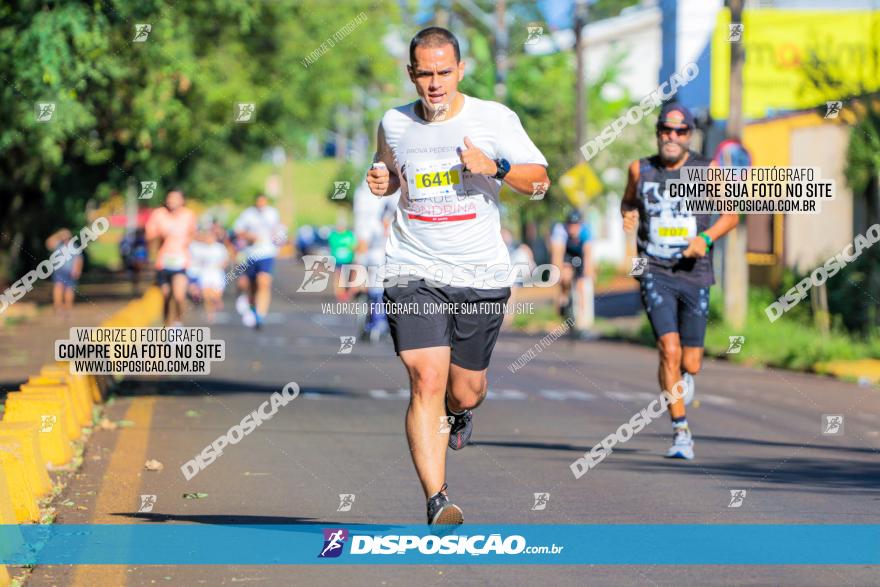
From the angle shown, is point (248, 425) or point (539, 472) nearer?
point (539, 472)

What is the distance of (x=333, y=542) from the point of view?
7.12 metres

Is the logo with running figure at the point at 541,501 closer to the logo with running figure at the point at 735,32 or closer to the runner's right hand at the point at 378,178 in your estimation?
the runner's right hand at the point at 378,178

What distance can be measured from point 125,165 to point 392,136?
30.1 metres

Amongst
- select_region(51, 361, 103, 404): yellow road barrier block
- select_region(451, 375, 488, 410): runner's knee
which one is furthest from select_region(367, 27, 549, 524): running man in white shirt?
select_region(51, 361, 103, 404): yellow road barrier block

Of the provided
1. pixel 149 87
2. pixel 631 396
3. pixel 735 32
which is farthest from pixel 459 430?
pixel 149 87

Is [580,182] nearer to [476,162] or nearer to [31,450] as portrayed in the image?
[31,450]

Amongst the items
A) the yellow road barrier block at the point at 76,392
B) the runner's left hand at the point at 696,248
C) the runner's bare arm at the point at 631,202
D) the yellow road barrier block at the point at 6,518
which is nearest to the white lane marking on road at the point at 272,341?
the yellow road barrier block at the point at 76,392

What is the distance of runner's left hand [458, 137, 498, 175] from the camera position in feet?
22.1

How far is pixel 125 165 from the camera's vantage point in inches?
1431

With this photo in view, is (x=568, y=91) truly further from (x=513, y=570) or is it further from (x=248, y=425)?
(x=513, y=570)

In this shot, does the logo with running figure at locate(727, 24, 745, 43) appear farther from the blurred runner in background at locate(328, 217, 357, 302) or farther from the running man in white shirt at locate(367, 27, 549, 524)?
the running man in white shirt at locate(367, 27, 549, 524)

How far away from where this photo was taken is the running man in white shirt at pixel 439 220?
694 cm

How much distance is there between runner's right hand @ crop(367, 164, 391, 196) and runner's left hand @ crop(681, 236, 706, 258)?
3569mm

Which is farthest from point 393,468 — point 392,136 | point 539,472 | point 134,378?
point 134,378
